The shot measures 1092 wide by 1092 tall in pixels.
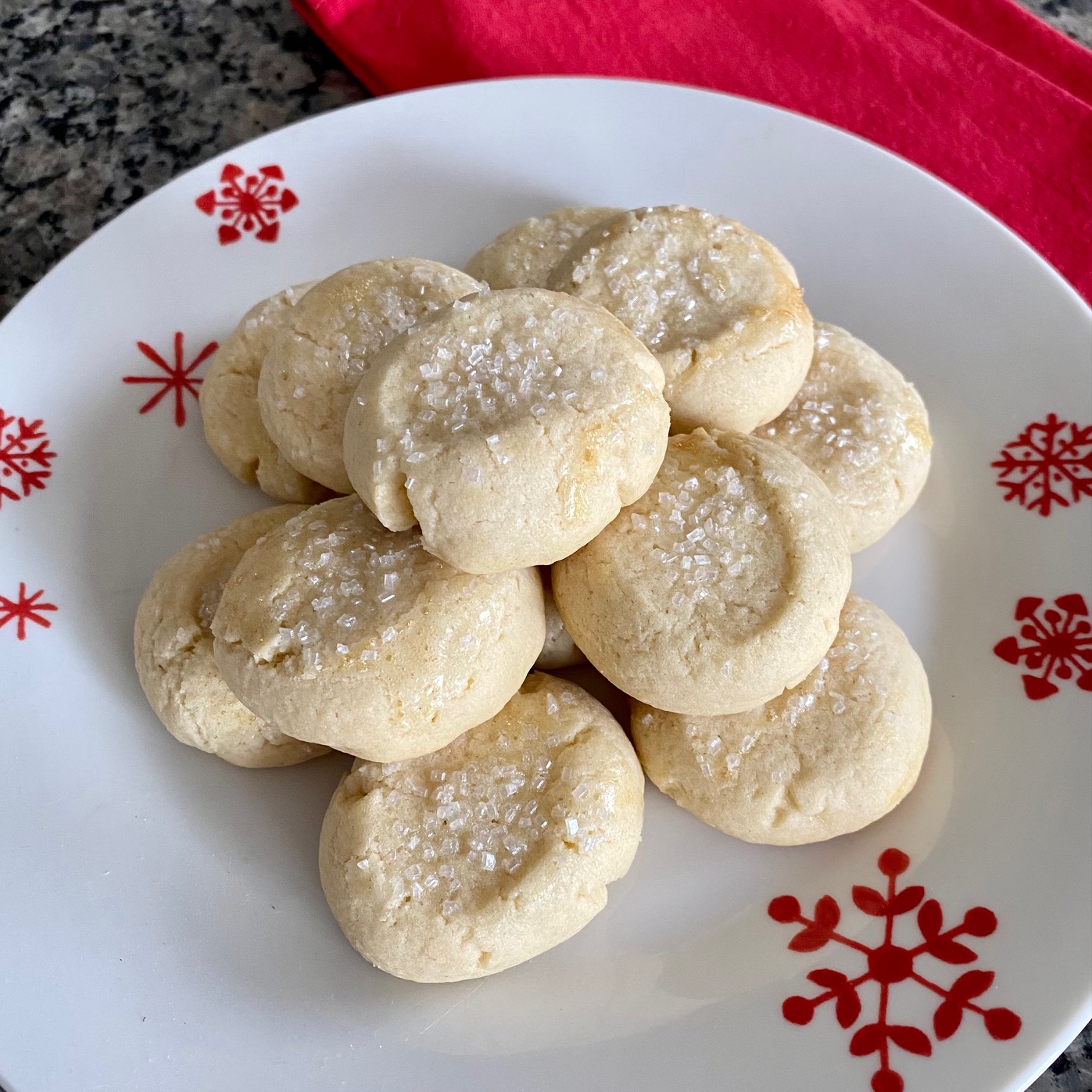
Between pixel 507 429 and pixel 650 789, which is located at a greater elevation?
pixel 507 429

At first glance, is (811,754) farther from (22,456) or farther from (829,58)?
(829,58)

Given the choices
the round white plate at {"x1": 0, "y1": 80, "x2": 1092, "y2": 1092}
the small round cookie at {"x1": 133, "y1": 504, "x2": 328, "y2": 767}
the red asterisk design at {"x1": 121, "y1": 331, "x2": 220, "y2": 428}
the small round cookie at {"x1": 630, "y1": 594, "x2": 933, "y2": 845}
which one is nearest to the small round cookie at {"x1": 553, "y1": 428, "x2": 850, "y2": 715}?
the small round cookie at {"x1": 630, "y1": 594, "x2": 933, "y2": 845}

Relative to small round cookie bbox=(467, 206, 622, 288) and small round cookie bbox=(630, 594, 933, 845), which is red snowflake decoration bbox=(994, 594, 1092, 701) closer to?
small round cookie bbox=(630, 594, 933, 845)

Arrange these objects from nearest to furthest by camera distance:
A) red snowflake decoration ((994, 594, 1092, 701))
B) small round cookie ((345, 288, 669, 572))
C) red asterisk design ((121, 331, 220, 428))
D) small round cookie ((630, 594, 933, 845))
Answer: small round cookie ((345, 288, 669, 572)), small round cookie ((630, 594, 933, 845)), red snowflake decoration ((994, 594, 1092, 701)), red asterisk design ((121, 331, 220, 428))

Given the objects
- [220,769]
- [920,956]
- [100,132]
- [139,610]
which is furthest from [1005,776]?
[100,132]

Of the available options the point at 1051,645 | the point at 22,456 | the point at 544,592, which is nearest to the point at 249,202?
the point at 22,456

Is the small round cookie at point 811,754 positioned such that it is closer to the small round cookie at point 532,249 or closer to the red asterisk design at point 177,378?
the small round cookie at point 532,249
